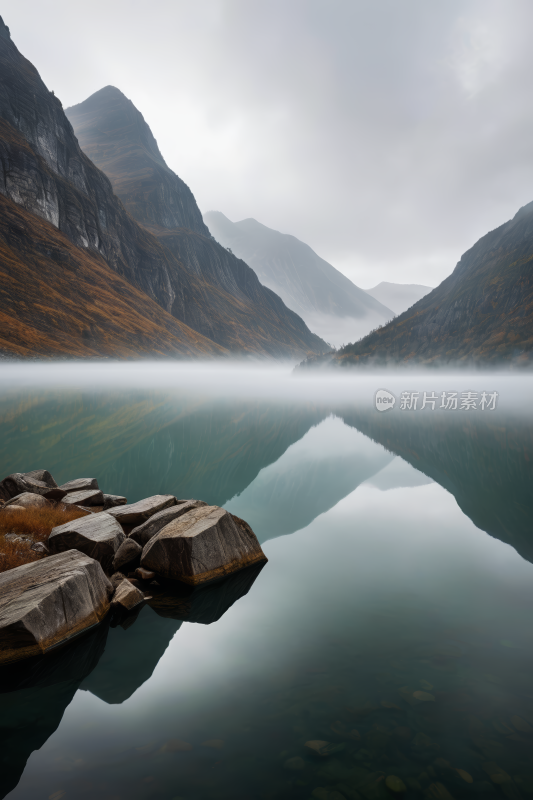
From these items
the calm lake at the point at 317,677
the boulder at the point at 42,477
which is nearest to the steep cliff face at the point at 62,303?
the boulder at the point at 42,477

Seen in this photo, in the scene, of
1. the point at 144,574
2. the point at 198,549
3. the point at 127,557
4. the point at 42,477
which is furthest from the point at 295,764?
the point at 42,477

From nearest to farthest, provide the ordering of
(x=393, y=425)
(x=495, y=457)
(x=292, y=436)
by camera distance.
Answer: (x=495, y=457)
(x=292, y=436)
(x=393, y=425)

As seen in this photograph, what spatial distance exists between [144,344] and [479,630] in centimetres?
14654

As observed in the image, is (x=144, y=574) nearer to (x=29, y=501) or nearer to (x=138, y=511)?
(x=138, y=511)

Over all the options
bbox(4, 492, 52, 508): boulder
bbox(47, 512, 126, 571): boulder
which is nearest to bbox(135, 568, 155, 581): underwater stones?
bbox(47, 512, 126, 571): boulder

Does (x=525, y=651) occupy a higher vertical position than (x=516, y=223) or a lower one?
lower

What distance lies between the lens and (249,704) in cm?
616

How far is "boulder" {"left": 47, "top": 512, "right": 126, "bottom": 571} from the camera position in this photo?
374 inches

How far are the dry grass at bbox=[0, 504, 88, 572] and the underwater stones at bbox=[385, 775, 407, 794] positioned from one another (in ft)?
25.8

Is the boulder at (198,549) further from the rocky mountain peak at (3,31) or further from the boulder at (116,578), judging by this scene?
the rocky mountain peak at (3,31)

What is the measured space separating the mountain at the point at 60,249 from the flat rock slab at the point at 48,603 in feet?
338

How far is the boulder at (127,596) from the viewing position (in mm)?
8375

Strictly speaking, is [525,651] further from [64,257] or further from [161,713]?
[64,257]

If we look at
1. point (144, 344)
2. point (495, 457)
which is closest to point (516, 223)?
point (144, 344)
